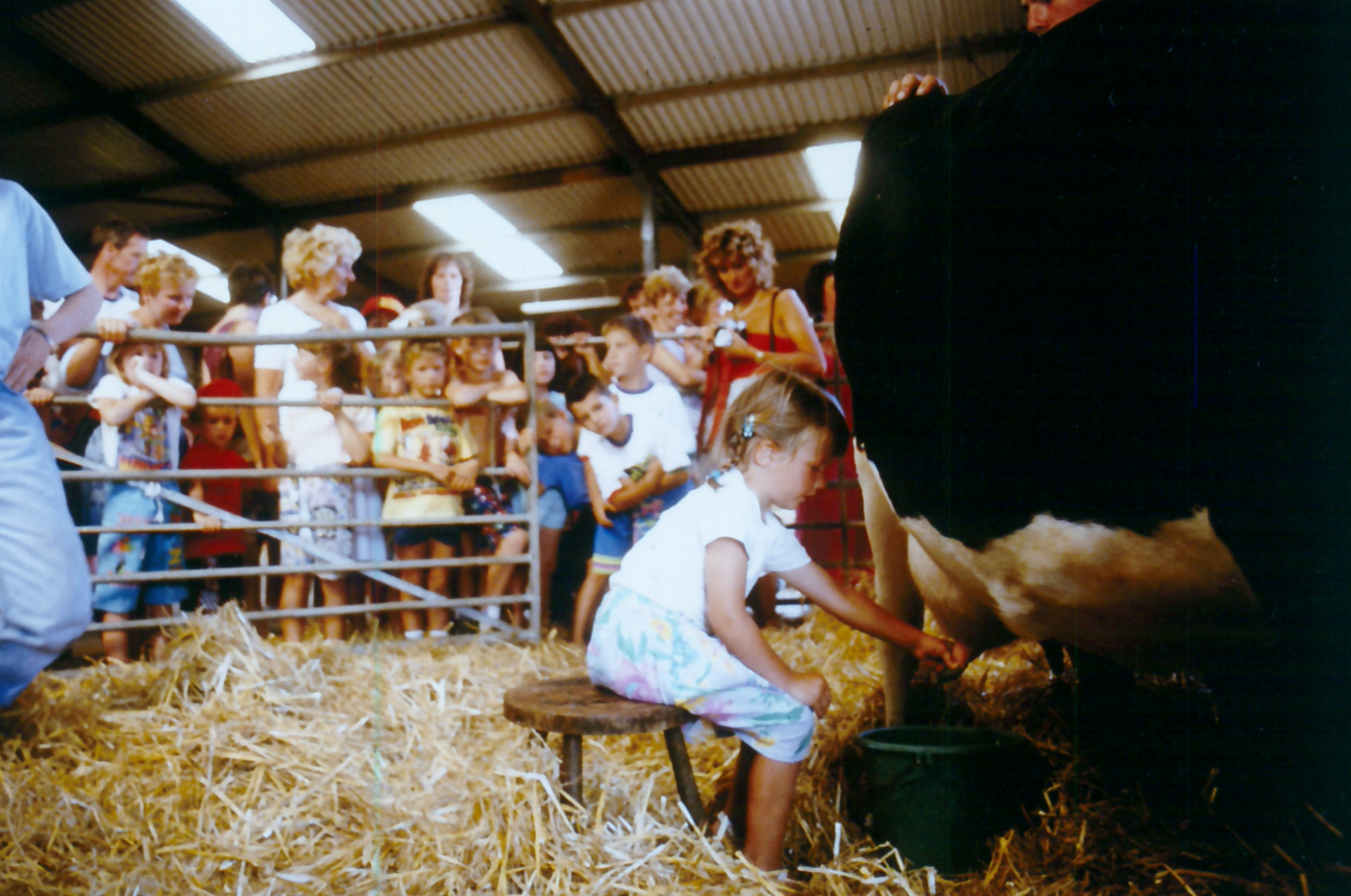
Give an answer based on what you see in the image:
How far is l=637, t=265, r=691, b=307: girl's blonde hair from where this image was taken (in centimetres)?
342

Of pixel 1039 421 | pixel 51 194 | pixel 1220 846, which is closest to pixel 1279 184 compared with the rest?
pixel 1039 421

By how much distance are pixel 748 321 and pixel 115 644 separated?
2279mm

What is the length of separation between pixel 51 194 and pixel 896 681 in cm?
234

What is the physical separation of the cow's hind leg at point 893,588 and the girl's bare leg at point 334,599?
2077 millimetres

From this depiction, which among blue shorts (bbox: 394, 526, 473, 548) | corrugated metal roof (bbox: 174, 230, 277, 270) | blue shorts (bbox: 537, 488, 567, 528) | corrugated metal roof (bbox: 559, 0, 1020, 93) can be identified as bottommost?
blue shorts (bbox: 394, 526, 473, 548)

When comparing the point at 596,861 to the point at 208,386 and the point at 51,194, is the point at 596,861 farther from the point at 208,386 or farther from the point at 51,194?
the point at 208,386

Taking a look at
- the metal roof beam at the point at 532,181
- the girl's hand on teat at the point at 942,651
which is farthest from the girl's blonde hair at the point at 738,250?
the girl's hand on teat at the point at 942,651

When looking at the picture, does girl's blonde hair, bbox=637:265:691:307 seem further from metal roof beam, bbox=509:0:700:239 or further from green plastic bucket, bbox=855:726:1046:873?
green plastic bucket, bbox=855:726:1046:873

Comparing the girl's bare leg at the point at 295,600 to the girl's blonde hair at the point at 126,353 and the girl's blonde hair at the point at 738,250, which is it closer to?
the girl's blonde hair at the point at 126,353

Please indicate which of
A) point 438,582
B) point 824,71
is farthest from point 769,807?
point 438,582

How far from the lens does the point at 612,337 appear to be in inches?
120

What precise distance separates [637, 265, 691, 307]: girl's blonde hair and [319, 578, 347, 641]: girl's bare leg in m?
1.65

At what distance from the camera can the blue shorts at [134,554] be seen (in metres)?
2.76

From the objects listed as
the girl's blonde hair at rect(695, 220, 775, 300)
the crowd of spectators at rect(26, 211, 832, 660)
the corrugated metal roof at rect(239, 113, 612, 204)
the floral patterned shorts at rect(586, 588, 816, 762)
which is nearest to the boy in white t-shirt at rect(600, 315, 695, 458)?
the crowd of spectators at rect(26, 211, 832, 660)
